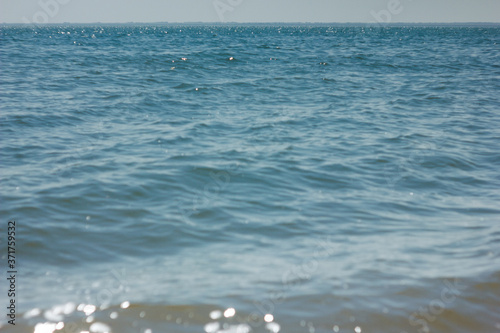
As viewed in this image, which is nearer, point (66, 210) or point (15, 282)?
point (15, 282)

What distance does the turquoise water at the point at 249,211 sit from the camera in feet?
15.0

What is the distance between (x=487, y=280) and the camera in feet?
16.6

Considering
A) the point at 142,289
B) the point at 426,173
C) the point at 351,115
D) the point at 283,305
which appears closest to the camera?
the point at 283,305

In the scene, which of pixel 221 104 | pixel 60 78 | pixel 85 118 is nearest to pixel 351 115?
pixel 221 104

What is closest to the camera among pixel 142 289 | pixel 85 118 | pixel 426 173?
pixel 142 289

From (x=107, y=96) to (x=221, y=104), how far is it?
3985 millimetres

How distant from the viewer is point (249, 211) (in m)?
7.27

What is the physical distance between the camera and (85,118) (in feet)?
42.9

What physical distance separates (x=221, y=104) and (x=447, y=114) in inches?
292

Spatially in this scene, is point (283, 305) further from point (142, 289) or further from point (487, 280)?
point (487, 280)

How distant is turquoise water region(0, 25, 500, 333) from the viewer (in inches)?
180

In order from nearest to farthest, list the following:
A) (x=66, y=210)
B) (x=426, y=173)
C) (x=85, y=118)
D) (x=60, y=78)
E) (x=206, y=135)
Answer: (x=66, y=210) → (x=426, y=173) → (x=206, y=135) → (x=85, y=118) → (x=60, y=78)

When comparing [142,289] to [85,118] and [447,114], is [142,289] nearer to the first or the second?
[85,118]

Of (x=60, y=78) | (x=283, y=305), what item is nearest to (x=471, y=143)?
(x=283, y=305)
